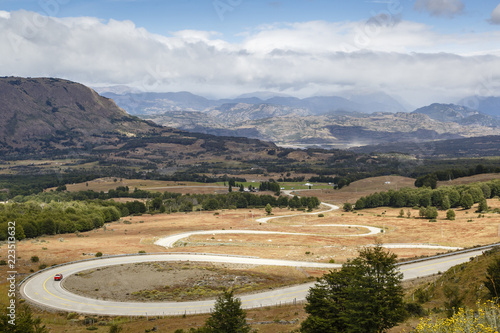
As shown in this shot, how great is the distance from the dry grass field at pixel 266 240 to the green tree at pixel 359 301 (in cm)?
1017

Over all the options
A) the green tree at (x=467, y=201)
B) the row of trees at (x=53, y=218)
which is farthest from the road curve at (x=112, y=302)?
the green tree at (x=467, y=201)

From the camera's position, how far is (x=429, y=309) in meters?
43.2

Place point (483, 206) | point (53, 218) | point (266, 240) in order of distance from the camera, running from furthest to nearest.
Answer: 1. point (483, 206)
2. point (53, 218)
3. point (266, 240)

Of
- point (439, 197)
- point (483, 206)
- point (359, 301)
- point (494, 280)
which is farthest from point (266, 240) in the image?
point (439, 197)

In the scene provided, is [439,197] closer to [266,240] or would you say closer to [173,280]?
[266,240]

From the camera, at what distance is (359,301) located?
3375cm

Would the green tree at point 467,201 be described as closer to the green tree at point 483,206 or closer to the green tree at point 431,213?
the green tree at point 483,206

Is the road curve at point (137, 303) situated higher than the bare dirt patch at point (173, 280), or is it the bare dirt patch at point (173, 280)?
the road curve at point (137, 303)

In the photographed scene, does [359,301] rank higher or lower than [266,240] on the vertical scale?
higher

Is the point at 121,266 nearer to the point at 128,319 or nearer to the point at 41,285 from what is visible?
the point at 41,285

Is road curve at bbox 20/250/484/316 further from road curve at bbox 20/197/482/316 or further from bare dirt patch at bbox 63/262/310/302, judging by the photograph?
bare dirt patch at bbox 63/262/310/302

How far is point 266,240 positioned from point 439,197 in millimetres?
93695

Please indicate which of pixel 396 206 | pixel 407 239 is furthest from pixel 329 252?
pixel 396 206

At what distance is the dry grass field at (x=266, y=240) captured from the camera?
163 feet
